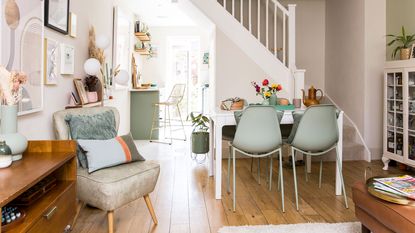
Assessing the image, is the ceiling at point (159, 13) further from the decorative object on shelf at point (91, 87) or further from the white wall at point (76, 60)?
the decorative object on shelf at point (91, 87)

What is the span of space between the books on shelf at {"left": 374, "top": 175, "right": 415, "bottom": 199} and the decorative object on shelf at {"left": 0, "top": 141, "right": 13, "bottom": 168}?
6.61 feet

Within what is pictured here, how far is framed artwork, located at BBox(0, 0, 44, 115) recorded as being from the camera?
84.0 inches

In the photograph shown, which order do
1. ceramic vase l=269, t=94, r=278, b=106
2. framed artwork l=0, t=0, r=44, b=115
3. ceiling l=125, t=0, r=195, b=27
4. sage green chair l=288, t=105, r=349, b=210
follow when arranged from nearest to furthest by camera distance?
framed artwork l=0, t=0, r=44, b=115, sage green chair l=288, t=105, r=349, b=210, ceramic vase l=269, t=94, r=278, b=106, ceiling l=125, t=0, r=195, b=27

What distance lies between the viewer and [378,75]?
5.06 metres

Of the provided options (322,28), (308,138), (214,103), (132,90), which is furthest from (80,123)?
(322,28)

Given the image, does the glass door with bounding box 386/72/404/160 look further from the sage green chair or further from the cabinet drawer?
the cabinet drawer

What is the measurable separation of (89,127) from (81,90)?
904mm

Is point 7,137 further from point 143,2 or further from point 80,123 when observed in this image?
point 143,2

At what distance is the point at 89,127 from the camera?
2.76 metres

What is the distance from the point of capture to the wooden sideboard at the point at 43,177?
58.4 inches

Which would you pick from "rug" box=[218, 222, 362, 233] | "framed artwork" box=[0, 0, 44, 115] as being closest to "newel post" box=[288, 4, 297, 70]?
"rug" box=[218, 222, 362, 233]

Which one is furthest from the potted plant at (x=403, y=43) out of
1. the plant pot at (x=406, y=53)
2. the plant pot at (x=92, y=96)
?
the plant pot at (x=92, y=96)

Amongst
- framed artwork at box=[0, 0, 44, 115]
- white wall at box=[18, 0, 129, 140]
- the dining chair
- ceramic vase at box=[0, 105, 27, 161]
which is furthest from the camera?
the dining chair

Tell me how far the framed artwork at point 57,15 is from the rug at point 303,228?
2.10m
